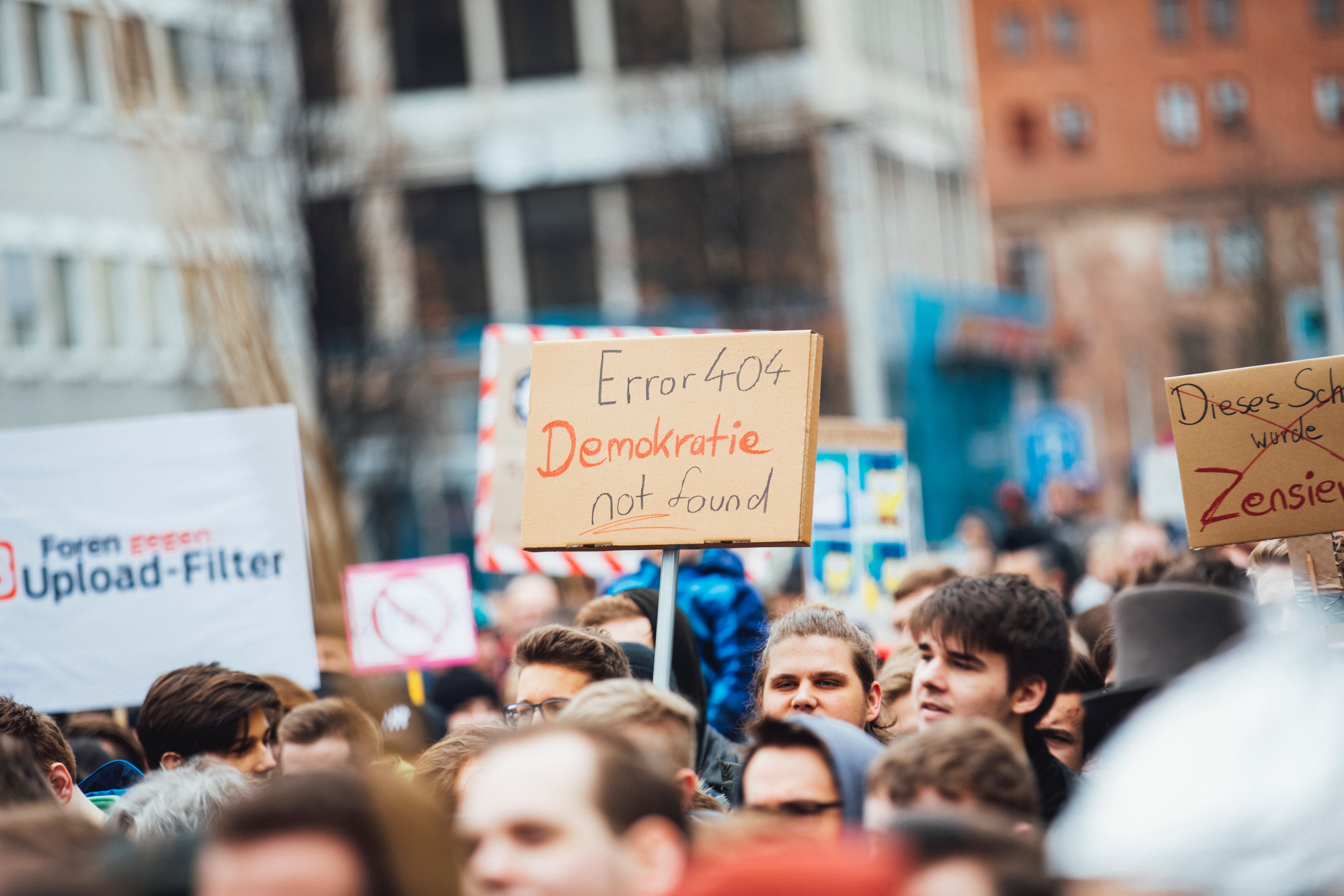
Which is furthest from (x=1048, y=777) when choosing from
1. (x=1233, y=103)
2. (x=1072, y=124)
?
(x=1233, y=103)

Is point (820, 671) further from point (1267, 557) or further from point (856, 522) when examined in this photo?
point (856, 522)

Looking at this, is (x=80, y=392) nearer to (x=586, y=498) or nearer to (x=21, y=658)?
(x=21, y=658)

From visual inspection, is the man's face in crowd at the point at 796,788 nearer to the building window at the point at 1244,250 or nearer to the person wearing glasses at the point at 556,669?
the person wearing glasses at the point at 556,669

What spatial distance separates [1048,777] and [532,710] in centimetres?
153

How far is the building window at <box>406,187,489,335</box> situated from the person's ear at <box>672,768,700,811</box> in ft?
106

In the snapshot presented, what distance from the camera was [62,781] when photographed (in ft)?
17.3

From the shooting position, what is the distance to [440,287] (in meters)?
36.3

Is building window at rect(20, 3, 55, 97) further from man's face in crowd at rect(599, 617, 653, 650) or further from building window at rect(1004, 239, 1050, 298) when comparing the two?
building window at rect(1004, 239, 1050, 298)

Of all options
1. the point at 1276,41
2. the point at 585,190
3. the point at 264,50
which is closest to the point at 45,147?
the point at 264,50

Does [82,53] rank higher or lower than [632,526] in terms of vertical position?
higher

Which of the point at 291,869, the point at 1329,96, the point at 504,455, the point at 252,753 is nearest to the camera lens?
the point at 291,869

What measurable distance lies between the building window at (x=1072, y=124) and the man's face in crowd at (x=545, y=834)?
2575 inches

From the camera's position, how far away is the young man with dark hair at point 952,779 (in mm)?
3686

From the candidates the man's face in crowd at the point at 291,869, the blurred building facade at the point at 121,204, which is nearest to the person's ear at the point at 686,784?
the man's face in crowd at the point at 291,869
